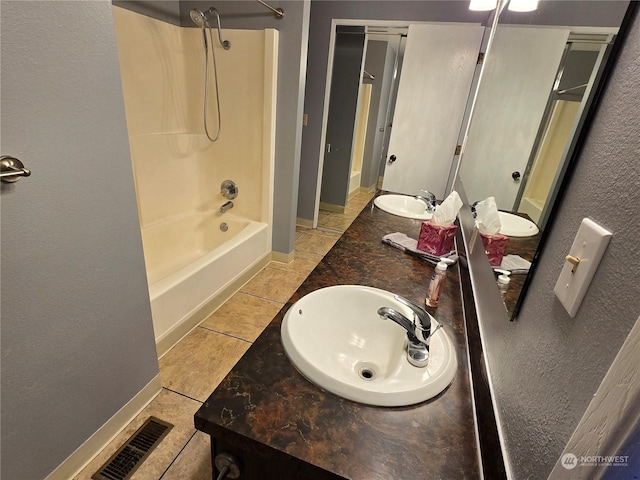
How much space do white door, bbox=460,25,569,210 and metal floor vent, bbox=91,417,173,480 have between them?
161 cm

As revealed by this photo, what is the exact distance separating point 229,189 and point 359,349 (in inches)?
79.4

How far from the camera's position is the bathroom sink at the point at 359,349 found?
0.66m

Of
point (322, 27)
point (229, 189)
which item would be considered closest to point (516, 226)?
point (229, 189)

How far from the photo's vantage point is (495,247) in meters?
0.84

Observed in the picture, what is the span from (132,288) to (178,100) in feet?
6.05

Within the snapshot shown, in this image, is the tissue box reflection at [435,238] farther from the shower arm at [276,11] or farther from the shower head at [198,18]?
the shower head at [198,18]

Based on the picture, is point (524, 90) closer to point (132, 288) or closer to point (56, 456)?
point (132, 288)

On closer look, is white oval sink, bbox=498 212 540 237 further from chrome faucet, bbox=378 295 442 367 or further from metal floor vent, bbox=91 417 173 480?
metal floor vent, bbox=91 417 173 480

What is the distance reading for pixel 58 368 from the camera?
101 centimetres

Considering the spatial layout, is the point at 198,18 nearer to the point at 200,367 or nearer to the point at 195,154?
the point at 195,154

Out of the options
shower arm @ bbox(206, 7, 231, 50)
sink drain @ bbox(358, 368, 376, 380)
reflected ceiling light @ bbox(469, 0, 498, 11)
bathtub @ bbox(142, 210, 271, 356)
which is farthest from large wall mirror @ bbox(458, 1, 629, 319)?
shower arm @ bbox(206, 7, 231, 50)

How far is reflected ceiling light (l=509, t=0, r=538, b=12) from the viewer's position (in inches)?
41.0

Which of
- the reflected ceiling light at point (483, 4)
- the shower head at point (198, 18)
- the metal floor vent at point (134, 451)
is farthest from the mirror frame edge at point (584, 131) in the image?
the shower head at point (198, 18)

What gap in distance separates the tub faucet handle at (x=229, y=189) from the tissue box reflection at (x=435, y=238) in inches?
69.3
